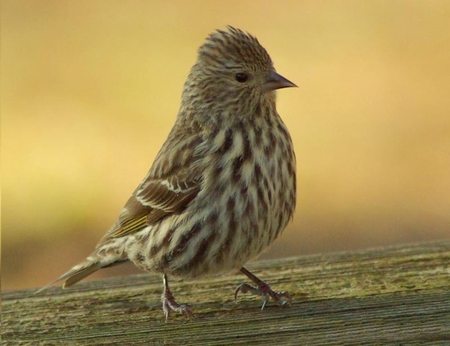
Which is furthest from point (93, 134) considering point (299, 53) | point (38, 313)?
point (38, 313)

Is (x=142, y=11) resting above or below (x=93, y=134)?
above

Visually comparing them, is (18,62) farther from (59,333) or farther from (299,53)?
(59,333)

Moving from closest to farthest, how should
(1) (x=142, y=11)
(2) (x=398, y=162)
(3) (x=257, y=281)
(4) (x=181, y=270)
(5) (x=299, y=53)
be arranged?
1. (3) (x=257, y=281)
2. (4) (x=181, y=270)
3. (2) (x=398, y=162)
4. (5) (x=299, y=53)
5. (1) (x=142, y=11)

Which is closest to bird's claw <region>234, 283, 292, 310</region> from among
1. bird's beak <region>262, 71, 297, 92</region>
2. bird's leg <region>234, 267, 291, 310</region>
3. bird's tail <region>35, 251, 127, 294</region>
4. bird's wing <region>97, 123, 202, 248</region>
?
bird's leg <region>234, 267, 291, 310</region>

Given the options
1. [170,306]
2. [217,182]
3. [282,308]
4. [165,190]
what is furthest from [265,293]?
[165,190]

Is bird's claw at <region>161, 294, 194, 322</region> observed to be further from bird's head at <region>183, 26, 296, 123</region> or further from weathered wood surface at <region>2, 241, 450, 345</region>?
bird's head at <region>183, 26, 296, 123</region>

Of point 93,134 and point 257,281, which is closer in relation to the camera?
point 257,281

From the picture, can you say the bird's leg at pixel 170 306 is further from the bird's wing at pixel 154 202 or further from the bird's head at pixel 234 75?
the bird's head at pixel 234 75
